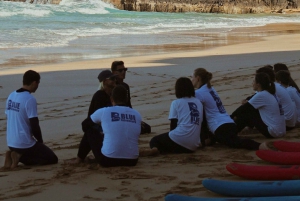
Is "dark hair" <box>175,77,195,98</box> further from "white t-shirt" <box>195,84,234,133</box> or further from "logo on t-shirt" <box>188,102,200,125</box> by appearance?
"white t-shirt" <box>195,84,234,133</box>

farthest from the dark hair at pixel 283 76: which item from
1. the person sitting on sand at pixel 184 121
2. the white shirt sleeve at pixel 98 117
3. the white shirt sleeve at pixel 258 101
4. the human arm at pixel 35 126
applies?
the human arm at pixel 35 126

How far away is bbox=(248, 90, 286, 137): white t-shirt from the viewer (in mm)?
6855

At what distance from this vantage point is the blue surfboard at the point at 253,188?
14.4ft

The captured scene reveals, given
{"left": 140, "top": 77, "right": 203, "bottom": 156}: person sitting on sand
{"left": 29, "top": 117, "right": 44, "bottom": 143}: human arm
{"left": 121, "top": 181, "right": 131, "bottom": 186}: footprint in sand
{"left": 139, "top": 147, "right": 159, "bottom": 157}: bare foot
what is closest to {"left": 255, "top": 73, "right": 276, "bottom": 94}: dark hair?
{"left": 140, "top": 77, "right": 203, "bottom": 156}: person sitting on sand

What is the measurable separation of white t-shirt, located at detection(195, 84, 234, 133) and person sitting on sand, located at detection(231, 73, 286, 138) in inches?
19.4

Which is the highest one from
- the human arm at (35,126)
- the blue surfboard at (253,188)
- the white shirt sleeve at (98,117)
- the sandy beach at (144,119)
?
the white shirt sleeve at (98,117)

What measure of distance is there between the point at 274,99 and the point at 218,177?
79.0 inches

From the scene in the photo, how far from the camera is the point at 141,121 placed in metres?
6.48

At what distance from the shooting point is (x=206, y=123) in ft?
22.1

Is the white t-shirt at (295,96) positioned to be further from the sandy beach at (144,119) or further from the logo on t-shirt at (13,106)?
the logo on t-shirt at (13,106)

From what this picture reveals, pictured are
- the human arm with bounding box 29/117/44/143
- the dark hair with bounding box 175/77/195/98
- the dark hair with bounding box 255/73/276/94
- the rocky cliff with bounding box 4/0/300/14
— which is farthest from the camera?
the rocky cliff with bounding box 4/0/300/14

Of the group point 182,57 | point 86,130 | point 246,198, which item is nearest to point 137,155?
point 86,130

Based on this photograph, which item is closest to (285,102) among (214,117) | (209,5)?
(214,117)

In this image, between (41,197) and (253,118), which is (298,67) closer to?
(253,118)
